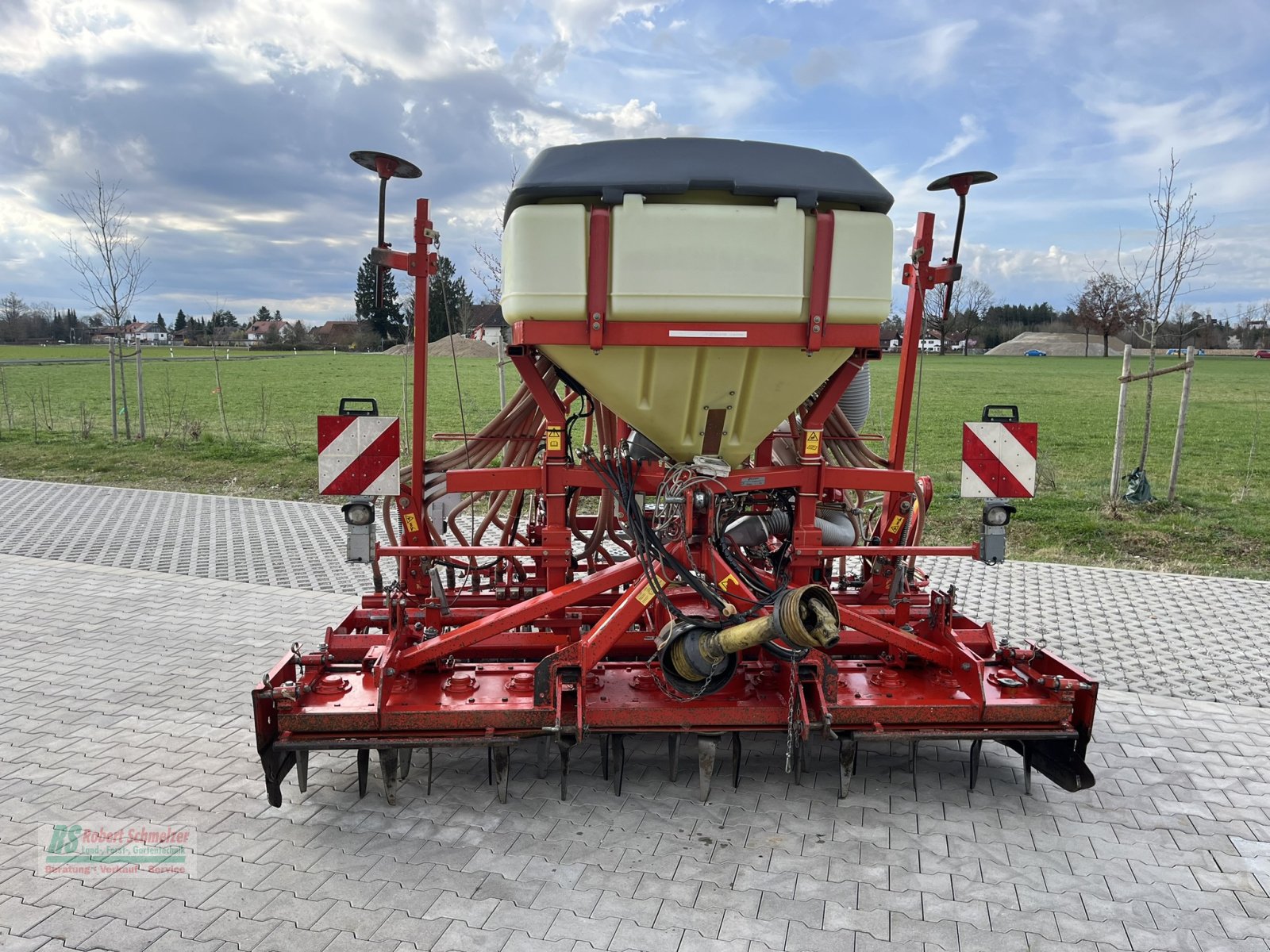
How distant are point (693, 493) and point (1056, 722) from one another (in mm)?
1875

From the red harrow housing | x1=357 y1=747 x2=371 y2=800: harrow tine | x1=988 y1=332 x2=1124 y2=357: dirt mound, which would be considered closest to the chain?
the red harrow housing

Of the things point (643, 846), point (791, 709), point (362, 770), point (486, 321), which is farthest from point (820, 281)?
point (486, 321)

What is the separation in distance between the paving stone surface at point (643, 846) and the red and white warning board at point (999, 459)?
1.32 metres

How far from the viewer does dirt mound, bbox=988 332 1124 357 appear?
73750 mm

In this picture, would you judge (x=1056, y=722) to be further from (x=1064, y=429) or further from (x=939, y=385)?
(x=939, y=385)

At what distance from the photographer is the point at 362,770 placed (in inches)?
149

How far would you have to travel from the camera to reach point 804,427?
428cm

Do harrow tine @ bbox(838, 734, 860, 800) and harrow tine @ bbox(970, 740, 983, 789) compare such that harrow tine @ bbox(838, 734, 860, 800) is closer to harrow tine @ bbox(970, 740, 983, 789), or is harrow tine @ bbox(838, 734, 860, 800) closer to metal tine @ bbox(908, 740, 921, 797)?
metal tine @ bbox(908, 740, 921, 797)

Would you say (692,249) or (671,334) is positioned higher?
(692,249)

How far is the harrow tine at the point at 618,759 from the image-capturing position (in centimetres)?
385

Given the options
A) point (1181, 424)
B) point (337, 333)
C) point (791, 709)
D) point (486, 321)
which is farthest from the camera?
point (337, 333)

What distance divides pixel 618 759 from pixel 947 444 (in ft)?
48.0

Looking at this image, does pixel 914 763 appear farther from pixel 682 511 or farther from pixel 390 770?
pixel 390 770

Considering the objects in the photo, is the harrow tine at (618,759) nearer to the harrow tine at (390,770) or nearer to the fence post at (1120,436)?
the harrow tine at (390,770)
